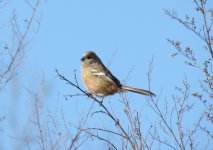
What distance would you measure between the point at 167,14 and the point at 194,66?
3.07ft

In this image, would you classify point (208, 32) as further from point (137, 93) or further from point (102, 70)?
point (102, 70)

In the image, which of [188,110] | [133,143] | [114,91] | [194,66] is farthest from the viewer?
[114,91]

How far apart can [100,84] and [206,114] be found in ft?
9.01

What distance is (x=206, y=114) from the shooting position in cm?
675

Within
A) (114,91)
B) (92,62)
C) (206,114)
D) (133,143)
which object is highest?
(92,62)

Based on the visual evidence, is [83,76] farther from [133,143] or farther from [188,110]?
[133,143]

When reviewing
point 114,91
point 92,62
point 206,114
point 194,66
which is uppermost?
point 92,62

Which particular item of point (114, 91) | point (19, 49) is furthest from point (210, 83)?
point (19, 49)

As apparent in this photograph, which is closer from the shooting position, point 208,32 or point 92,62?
point 208,32

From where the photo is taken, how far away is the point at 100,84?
9.15 metres

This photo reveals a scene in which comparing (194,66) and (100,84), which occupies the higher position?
(100,84)

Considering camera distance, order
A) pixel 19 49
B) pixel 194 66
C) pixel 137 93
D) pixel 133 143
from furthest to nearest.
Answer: pixel 19 49 → pixel 137 93 → pixel 194 66 → pixel 133 143

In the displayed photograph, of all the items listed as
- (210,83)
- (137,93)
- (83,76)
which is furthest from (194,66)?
(83,76)

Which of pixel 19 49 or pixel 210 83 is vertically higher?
pixel 19 49
